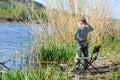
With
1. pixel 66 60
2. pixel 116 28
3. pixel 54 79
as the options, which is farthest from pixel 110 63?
pixel 116 28

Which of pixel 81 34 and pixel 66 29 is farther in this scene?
pixel 66 29

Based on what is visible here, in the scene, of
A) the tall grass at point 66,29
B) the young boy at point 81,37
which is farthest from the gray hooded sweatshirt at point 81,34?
the tall grass at point 66,29

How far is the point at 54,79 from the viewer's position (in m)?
7.28

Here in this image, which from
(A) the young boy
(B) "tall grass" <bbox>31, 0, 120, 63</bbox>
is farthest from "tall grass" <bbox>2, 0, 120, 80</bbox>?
(A) the young boy

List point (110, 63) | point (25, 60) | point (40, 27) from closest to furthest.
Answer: point (25, 60)
point (110, 63)
point (40, 27)

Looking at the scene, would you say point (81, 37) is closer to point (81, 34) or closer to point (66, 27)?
point (81, 34)

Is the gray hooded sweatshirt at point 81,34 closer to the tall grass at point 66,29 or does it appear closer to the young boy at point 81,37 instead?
the young boy at point 81,37

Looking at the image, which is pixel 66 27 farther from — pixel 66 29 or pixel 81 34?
pixel 81 34

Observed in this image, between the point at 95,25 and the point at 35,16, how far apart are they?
2196 mm

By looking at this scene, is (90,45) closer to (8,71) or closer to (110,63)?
(110,63)

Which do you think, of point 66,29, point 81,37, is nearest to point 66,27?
point 66,29

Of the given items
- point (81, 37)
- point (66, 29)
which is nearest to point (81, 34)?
point (81, 37)

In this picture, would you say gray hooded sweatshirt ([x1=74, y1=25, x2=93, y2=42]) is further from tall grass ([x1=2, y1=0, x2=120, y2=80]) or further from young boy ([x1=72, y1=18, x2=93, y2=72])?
tall grass ([x1=2, y1=0, x2=120, y2=80])

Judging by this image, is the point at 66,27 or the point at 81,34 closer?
the point at 81,34
